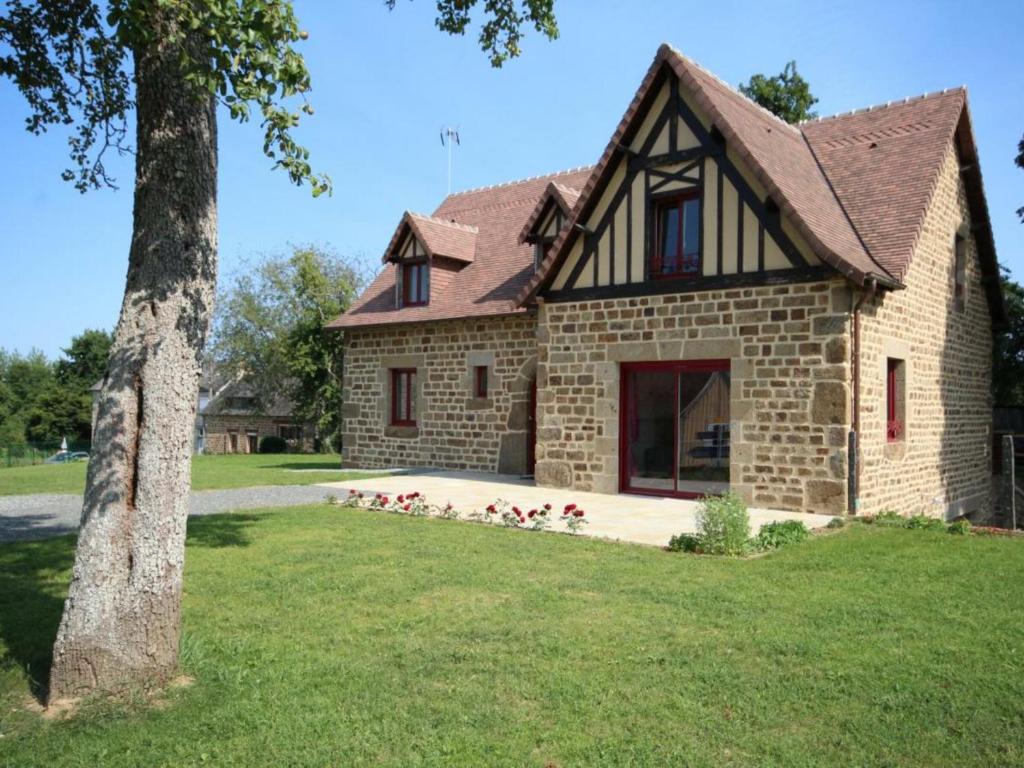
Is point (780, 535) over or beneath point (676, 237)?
beneath

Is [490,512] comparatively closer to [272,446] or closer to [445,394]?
[445,394]

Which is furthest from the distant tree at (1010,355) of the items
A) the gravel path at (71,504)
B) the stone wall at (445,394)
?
the gravel path at (71,504)

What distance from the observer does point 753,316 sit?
11195mm

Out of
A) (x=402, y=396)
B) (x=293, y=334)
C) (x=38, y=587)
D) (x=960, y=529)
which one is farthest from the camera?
(x=293, y=334)

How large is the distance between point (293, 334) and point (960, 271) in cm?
2352

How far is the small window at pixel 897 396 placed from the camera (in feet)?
40.1

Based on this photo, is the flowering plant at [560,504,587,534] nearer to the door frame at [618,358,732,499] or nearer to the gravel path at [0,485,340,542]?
the door frame at [618,358,732,499]

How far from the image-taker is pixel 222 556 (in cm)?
744

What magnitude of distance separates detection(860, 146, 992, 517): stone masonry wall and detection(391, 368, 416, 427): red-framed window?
9.88 metres

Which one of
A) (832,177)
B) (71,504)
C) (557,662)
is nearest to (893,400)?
(832,177)

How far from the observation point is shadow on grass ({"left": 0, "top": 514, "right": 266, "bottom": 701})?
15.2 ft

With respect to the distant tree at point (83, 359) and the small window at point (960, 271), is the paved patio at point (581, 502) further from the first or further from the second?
the distant tree at point (83, 359)

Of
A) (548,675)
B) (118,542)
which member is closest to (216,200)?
→ (118,542)

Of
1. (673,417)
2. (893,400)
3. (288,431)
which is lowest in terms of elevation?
(288,431)
